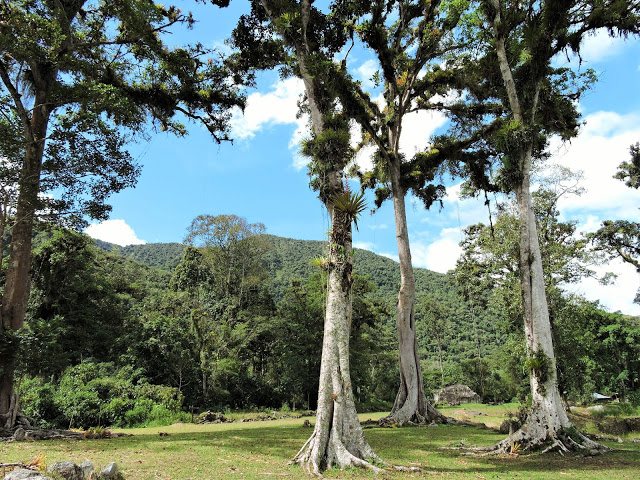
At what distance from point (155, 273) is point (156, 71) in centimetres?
3621

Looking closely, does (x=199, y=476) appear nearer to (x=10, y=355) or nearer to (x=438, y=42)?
(x=10, y=355)

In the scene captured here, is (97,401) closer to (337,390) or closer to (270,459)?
(270,459)

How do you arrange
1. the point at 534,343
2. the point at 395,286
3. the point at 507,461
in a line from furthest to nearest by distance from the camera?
the point at 395,286 < the point at 534,343 < the point at 507,461

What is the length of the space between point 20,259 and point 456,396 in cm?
3207

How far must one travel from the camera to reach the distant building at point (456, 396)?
106ft

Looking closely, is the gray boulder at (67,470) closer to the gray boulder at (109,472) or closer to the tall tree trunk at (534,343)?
the gray boulder at (109,472)

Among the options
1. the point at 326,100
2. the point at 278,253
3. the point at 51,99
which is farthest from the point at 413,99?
the point at 278,253

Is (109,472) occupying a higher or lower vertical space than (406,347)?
lower

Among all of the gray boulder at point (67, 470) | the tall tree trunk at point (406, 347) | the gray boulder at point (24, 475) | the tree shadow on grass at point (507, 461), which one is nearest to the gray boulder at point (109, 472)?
the gray boulder at point (67, 470)

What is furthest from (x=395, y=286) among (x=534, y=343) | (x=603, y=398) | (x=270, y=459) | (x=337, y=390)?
(x=270, y=459)

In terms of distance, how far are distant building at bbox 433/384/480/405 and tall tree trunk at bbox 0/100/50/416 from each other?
30.3 m

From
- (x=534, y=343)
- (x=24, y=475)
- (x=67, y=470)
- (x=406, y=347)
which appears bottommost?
(x=67, y=470)

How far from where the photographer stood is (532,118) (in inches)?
410

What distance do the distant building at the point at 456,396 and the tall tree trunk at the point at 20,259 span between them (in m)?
30.3
